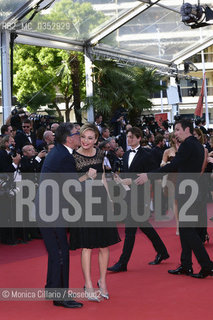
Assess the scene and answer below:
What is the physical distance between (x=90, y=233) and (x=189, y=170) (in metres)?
1.62

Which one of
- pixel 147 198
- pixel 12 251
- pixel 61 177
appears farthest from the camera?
pixel 12 251

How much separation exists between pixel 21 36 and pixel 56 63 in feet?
71.2

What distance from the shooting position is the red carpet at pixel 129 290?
17.6 ft

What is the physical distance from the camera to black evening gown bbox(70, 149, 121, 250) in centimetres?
585

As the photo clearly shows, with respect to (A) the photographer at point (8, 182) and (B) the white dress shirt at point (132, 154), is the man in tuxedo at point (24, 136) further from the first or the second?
(B) the white dress shirt at point (132, 154)

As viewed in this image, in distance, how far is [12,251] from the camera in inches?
365

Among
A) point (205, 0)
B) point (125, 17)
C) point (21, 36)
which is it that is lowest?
point (21, 36)

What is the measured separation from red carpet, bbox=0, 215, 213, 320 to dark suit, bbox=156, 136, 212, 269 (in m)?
0.25

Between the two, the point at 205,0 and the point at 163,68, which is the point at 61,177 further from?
the point at 163,68

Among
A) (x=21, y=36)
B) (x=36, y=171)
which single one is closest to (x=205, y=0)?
(x=21, y=36)

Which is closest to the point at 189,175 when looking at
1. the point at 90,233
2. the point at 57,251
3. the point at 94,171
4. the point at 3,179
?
the point at 94,171

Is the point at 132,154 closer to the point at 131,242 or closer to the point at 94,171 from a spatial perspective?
the point at 131,242

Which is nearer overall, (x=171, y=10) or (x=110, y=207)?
(x=110, y=207)

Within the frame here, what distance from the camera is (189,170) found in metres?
6.80
